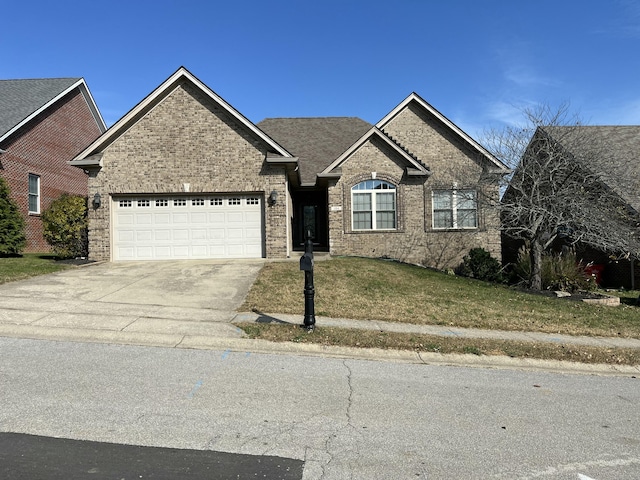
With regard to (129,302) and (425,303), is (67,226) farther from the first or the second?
(425,303)

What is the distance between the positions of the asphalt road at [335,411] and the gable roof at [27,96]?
704 inches

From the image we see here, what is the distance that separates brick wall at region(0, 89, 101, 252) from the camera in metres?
20.0

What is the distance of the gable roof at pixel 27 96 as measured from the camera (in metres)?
20.1

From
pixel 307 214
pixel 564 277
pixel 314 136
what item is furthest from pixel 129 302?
pixel 314 136

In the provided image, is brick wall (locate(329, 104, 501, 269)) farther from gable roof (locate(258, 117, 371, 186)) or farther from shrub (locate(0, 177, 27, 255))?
shrub (locate(0, 177, 27, 255))

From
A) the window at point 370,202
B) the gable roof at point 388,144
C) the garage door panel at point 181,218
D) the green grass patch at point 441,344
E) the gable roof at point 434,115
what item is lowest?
the green grass patch at point 441,344

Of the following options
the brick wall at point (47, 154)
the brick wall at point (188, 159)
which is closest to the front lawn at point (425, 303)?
the brick wall at point (188, 159)

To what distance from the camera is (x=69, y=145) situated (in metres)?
24.2

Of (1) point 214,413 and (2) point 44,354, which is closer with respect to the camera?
(1) point 214,413

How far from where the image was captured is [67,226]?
15602 mm

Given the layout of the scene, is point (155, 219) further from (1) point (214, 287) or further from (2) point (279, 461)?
(2) point (279, 461)

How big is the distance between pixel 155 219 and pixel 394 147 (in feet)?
31.8

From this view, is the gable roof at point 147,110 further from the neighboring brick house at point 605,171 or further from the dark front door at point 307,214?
the neighboring brick house at point 605,171

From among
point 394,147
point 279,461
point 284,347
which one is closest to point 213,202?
point 394,147
